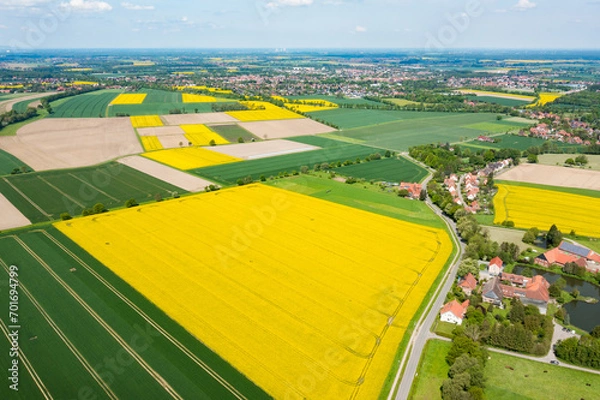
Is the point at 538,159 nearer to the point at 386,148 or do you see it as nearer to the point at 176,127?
the point at 386,148

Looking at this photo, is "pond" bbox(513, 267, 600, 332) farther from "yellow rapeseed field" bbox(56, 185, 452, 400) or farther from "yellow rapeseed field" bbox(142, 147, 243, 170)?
"yellow rapeseed field" bbox(142, 147, 243, 170)

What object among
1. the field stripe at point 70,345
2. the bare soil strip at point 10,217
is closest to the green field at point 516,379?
the field stripe at point 70,345

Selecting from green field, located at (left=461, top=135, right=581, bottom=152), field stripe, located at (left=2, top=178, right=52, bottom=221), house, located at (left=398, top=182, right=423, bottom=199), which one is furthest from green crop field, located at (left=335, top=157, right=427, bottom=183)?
field stripe, located at (left=2, top=178, right=52, bottom=221)

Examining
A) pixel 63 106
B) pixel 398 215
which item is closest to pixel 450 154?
pixel 398 215

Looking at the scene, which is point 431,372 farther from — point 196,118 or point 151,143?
point 196,118

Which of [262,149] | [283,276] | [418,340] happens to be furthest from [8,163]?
[418,340]
